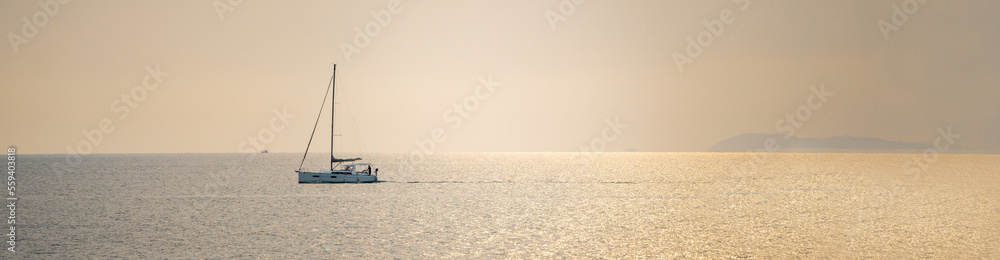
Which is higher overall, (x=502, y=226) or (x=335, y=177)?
(x=335, y=177)

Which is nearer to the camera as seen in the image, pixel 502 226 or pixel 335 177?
pixel 502 226

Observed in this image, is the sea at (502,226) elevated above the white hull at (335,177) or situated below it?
below

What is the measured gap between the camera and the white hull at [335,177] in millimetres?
98188

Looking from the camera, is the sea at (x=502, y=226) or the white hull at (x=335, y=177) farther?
the white hull at (x=335, y=177)

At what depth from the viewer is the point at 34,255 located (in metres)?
35.8

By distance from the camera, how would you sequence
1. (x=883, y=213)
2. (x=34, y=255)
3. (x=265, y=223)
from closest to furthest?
(x=34, y=255) < (x=265, y=223) < (x=883, y=213)

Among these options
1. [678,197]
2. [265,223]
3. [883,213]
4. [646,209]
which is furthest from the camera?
[678,197]

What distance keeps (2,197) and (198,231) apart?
47617 mm

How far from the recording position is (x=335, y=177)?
98.2 m

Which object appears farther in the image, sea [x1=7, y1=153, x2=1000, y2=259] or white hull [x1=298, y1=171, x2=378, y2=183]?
white hull [x1=298, y1=171, x2=378, y2=183]

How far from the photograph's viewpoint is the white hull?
9819 cm

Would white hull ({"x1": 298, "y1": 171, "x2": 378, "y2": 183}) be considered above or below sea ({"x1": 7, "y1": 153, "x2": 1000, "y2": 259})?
above

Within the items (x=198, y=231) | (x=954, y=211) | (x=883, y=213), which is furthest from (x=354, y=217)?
(x=954, y=211)

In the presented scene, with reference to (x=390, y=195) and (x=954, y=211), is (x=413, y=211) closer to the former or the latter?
(x=390, y=195)
